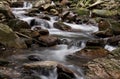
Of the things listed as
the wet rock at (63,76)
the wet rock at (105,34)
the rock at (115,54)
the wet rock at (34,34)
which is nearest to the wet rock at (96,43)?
the rock at (115,54)

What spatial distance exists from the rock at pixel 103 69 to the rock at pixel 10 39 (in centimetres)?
308

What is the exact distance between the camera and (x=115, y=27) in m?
13.1

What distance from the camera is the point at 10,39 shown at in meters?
9.92

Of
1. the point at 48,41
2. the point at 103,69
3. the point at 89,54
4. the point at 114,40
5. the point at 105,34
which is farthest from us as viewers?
the point at 105,34

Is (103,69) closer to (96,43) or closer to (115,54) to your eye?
(115,54)

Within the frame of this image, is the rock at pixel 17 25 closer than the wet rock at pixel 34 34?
No

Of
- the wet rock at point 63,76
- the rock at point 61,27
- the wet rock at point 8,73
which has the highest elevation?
the wet rock at point 8,73

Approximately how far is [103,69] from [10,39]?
12.9 ft

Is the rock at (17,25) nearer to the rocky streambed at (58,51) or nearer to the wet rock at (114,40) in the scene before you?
the rocky streambed at (58,51)

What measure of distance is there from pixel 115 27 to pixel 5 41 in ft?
18.2

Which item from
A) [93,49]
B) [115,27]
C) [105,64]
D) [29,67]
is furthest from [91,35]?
[29,67]

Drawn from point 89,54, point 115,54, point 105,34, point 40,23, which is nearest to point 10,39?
point 89,54

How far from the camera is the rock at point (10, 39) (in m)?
9.76

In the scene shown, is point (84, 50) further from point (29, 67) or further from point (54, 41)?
point (29, 67)
